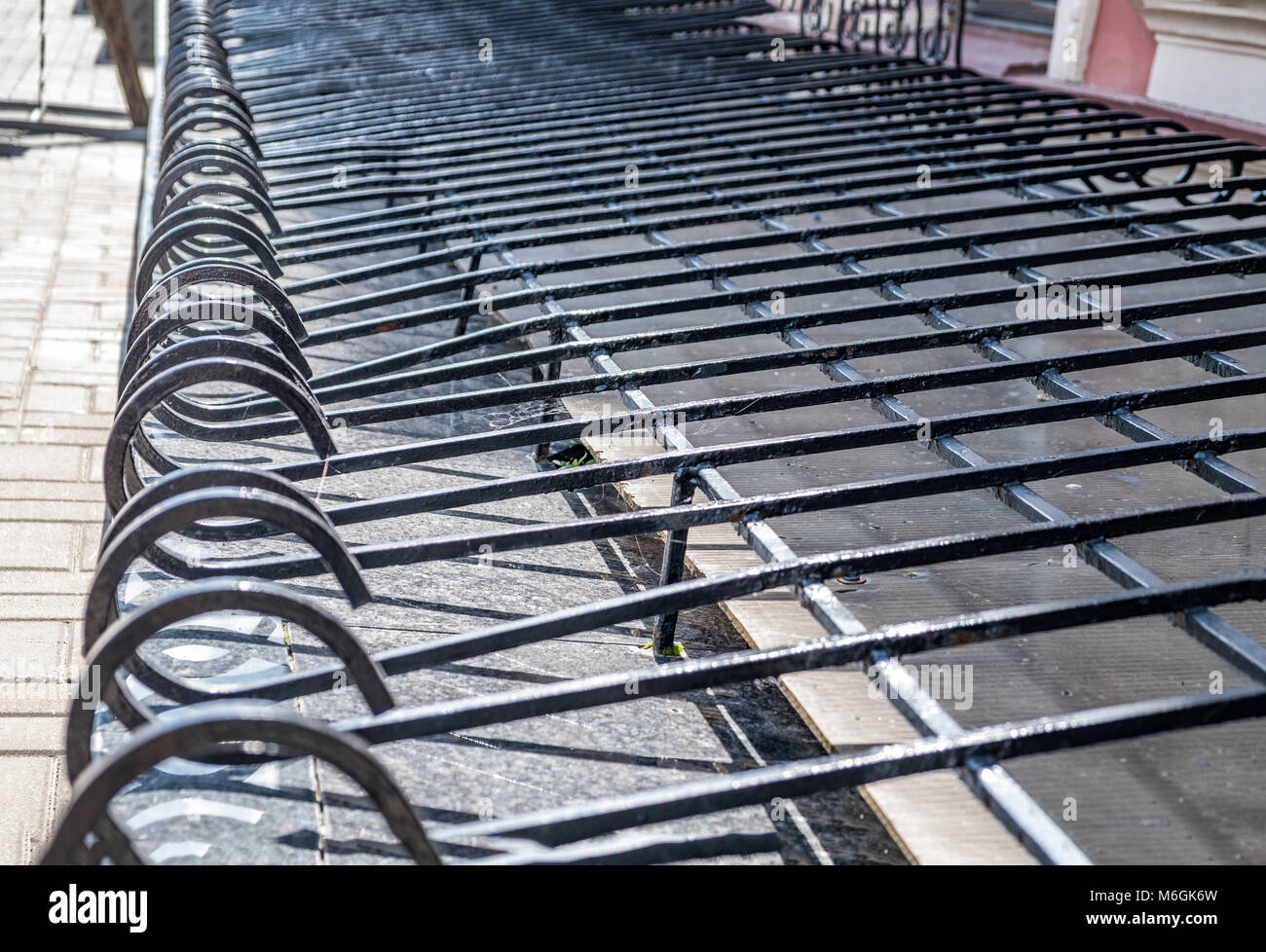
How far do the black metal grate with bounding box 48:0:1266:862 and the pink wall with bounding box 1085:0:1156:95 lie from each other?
3.53ft

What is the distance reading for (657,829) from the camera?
184 centimetres

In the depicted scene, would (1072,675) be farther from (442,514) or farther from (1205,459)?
(442,514)

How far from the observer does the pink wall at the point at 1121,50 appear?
6.65 meters

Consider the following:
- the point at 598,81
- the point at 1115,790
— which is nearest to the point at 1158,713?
the point at 1115,790

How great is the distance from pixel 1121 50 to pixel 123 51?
668 centimetres

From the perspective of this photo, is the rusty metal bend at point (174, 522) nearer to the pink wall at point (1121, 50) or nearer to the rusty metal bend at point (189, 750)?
the rusty metal bend at point (189, 750)

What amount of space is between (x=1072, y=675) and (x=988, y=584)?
0.38 metres

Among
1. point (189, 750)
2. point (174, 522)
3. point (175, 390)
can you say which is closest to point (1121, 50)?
point (175, 390)

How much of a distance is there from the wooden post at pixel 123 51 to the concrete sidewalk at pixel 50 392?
0.20 meters

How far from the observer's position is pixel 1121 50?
6816 millimetres

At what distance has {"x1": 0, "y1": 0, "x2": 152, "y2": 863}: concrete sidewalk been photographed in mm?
2916

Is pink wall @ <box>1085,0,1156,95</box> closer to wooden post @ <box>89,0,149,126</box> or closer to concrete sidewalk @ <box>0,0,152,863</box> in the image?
concrete sidewalk @ <box>0,0,152,863</box>

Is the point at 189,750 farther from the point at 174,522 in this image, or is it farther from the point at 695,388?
the point at 695,388
